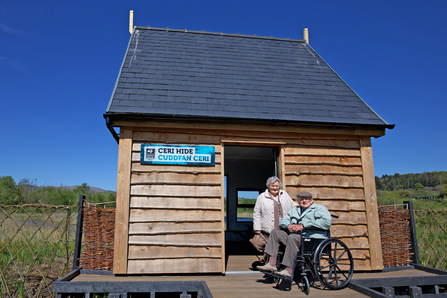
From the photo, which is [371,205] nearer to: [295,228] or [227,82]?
Answer: [295,228]

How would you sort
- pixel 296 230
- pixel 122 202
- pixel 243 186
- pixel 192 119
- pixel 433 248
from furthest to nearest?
pixel 243 186 < pixel 433 248 < pixel 192 119 < pixel 122 202 < pixel 296 230

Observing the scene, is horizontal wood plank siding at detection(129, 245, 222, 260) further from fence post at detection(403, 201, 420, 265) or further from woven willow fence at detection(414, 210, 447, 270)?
woven willow fence at detection(414, 210, 447, 270)

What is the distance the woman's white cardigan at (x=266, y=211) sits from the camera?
443 centimetres

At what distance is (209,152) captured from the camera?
5.02m

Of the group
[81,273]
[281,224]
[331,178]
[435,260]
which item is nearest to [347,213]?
[331,178]

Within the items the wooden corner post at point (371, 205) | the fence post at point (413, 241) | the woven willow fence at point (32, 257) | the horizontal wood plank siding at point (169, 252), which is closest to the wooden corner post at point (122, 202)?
the horizontal wood plank siding at point (169, 252)

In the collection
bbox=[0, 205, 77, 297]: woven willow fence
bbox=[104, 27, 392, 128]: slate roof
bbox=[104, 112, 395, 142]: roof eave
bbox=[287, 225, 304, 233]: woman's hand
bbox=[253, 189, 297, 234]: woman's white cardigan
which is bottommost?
bbox=[0, 205, 77, 297]: woven willow fence

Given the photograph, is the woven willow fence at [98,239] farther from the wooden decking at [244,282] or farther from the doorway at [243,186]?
the doorway at [243,186]

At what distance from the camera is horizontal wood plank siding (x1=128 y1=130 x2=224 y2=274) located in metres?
4.64

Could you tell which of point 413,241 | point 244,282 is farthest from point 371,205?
point 244,282

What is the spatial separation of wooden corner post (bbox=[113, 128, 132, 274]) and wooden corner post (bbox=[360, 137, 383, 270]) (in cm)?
415

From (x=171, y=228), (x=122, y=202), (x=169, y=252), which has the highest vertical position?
(x=122, y=202)

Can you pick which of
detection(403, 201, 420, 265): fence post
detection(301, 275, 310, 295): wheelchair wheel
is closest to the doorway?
detection(403, 201, 420, 265): fence post

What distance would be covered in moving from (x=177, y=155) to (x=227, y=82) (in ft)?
7.14
